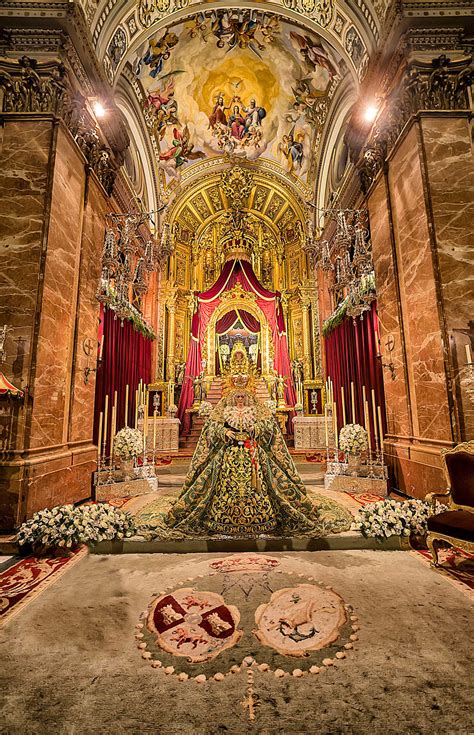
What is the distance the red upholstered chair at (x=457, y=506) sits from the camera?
3.29 m

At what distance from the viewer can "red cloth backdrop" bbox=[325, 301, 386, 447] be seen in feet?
24.7

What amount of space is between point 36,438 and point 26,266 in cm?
254

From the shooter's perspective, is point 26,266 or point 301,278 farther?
point 301,278

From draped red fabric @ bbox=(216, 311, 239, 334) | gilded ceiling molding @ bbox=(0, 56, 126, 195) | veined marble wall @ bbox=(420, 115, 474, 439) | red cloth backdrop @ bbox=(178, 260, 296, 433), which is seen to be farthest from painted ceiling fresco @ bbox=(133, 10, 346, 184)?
draped red fabric @ bbox=(216, 311, 239, 334)

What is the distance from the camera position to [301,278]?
569 inches

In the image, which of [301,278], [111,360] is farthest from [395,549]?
[301,278]

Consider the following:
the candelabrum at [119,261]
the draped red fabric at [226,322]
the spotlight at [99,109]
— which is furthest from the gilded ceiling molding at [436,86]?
the draped red fabric at [226,322]

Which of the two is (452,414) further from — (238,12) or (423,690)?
(238,12)

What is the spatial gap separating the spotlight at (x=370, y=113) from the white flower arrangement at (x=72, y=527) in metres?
8.78

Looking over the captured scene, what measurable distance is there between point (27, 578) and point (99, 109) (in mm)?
8193

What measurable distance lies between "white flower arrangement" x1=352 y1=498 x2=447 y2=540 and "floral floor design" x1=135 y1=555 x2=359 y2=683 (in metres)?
1.27

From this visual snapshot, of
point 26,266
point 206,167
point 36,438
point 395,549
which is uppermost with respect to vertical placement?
point 206,167

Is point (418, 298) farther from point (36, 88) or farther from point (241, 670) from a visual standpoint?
point (36, 88)

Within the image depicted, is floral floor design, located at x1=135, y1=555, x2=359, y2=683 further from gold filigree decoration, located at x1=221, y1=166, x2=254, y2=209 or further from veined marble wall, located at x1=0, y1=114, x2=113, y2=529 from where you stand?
gold filigree decoration, located at x1=221, y1=166, x2=254, y2=209
